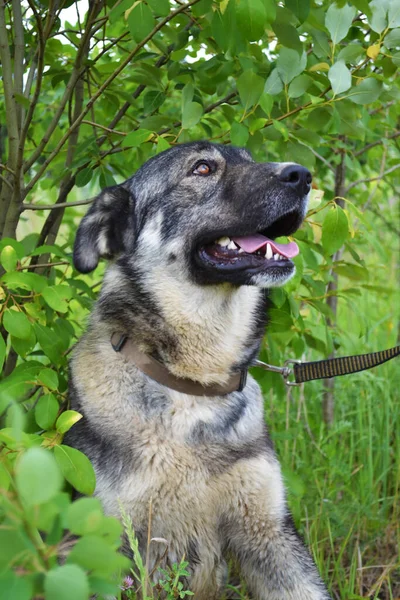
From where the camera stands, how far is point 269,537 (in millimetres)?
2428

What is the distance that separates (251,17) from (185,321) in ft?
3.61

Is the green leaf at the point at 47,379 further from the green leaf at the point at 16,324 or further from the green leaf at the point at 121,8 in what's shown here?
the green leaf at the point at 121,8

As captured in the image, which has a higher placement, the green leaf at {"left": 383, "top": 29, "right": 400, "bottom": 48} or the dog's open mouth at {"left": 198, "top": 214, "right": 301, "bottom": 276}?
the green leaf at {"left": 383, "top": 29, "right": 400, "bottom": 48}

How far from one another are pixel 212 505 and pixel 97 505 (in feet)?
4.89

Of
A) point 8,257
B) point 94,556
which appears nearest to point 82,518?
point 94,556

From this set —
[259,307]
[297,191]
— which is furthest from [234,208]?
[259,307]

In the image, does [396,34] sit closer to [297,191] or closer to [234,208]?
[297,191]

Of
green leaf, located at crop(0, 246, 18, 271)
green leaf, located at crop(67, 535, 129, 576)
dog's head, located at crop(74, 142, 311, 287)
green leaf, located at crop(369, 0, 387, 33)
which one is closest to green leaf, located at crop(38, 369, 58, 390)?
green leaf, located at crop(0, 246, 18, 271)

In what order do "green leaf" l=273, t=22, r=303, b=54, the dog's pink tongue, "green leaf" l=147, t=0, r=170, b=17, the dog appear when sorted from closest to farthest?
"green leaf" l=147, t=0, r=170, b=17, "green leaf" l=273, t=22, r=303, b=54, the dog, the dog's pink tongue

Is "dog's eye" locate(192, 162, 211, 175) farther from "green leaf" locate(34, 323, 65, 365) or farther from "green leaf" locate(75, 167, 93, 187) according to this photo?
"green leaf" locate(34, 323, 65, 365)

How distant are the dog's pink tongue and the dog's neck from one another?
19 centimetres

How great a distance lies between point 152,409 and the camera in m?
2.42

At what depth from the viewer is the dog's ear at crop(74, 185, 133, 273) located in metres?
2.59

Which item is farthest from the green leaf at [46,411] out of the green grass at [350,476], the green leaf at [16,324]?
the green grass at [350,476]
